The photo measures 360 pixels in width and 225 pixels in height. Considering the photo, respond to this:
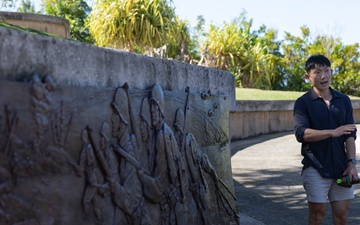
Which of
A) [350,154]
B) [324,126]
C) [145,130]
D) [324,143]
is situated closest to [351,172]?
[350,154]

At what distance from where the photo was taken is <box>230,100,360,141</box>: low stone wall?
12.5m

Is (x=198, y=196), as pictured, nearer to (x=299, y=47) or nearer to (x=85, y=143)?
(x=85, y=143)

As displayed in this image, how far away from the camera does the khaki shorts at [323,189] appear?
14.6 feet

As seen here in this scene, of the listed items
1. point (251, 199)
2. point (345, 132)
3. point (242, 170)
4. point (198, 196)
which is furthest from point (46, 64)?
point (242, 170)

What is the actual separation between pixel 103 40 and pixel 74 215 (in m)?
17.5

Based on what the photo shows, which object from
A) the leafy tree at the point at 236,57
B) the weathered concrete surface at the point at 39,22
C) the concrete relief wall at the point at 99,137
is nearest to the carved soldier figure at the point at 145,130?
the concrete relief wall at the point at 99,137

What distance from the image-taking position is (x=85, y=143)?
293 centimetres

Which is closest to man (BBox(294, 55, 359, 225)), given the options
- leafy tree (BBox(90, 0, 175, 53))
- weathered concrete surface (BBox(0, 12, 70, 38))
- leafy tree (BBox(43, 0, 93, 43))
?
weathered concrete surface (BBox(0, 12, 70, 38))

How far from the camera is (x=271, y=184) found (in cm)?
810

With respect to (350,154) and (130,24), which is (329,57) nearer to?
Result: (130,24)

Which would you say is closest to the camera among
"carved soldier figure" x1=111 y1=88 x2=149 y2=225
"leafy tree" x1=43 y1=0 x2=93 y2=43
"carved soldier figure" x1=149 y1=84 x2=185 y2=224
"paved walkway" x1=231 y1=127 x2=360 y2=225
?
"carved soldier figure" x1=111 y1=88 x2=149 y2=225

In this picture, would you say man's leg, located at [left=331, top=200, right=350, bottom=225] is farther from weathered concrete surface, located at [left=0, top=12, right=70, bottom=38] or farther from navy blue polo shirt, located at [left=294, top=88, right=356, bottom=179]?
weathered concrete surface, located at [left=0, top=12, right=70, bottom=38]

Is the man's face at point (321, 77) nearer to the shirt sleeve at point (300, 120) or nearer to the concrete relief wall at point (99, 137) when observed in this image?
the shirt sleeve at point (300, 120)

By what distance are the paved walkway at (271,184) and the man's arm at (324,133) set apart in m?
1.32
